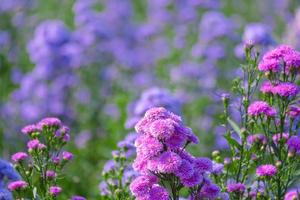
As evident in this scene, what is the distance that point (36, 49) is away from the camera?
299 inches

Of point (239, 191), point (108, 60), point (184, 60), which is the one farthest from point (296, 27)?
point (239, 191)

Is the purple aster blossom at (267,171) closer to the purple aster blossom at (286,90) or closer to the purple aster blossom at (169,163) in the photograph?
the purple aster blossom at (286,90)

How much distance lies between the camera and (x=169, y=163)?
2.71 metres

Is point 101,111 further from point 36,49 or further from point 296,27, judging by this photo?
point 296,27

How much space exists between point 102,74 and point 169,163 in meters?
5.21

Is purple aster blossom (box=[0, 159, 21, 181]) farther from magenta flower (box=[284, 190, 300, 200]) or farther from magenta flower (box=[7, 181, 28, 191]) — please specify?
magenta flower (box=[284, 190, 300, 200])

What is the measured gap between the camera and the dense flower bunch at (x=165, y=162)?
2738 millimetres

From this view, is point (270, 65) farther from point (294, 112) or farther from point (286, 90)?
point (294, 112)

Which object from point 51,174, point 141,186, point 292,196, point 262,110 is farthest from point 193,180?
point 51,174

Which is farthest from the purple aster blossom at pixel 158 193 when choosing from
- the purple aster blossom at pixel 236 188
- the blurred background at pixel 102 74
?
the blurred background at pixel 102 74

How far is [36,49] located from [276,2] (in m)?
4.50

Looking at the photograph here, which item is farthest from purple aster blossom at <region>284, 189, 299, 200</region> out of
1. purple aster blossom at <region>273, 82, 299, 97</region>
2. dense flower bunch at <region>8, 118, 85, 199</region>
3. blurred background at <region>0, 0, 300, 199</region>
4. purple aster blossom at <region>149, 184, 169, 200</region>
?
blurred background at <region>0, 0, 300, 199</region>

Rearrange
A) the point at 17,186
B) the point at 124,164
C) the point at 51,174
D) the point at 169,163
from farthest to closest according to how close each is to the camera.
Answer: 1. the point at 124,164
2. the point at 51,174
3. the point at 17,186
4. the point at 169,163

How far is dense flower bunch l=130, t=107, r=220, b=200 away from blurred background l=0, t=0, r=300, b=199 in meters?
3.14
